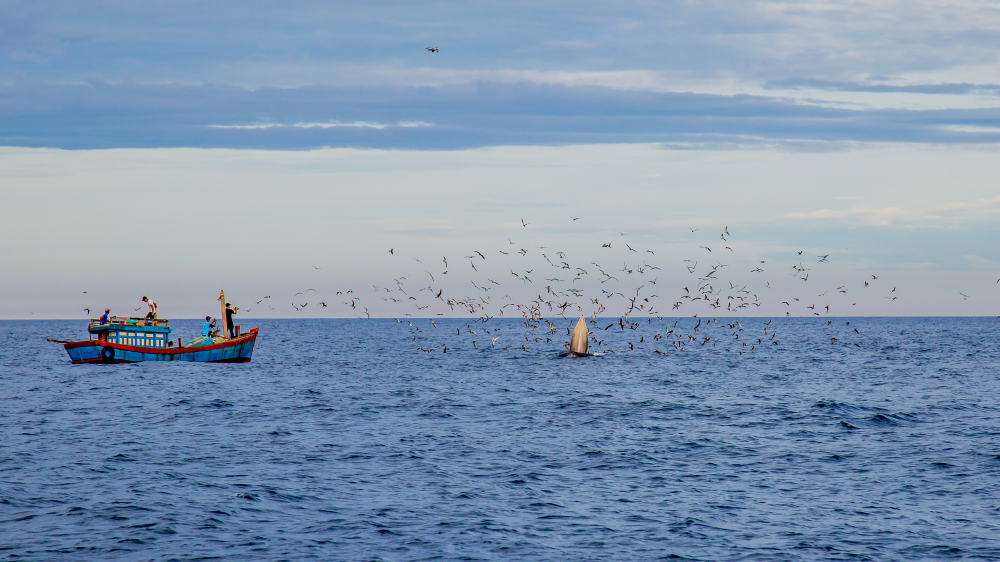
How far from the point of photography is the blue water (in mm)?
17906

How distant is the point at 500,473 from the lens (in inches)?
978

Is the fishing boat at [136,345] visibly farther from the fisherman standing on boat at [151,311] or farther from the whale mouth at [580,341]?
the whale mouth at [580,341]

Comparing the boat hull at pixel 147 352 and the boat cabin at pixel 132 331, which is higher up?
the boat cabin at pixel 132 331

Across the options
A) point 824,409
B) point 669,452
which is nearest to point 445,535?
point 669,452

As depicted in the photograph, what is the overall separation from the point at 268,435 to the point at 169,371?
114 ft

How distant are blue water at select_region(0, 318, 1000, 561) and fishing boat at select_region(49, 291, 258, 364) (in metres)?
11.7

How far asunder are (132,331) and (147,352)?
6.51 ft

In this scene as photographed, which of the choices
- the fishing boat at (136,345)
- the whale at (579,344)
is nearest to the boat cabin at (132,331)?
the fishing boat at (136,345)

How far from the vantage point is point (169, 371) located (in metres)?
63.2

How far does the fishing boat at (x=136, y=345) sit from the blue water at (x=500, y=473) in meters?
11.7

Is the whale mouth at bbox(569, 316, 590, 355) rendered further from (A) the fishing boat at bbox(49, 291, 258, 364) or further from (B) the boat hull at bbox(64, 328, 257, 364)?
(A) the fishing boat at bbox(49, 291, 258, 364)

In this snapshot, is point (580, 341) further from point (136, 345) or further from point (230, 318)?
point (136, 345)

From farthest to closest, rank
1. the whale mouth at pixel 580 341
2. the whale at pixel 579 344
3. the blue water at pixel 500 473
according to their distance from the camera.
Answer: the whale mouth at pixel 580 341 < the whale at pixel 579 344 < the blue water at pixel 500 473

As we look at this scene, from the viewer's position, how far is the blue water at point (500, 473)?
705 inches
